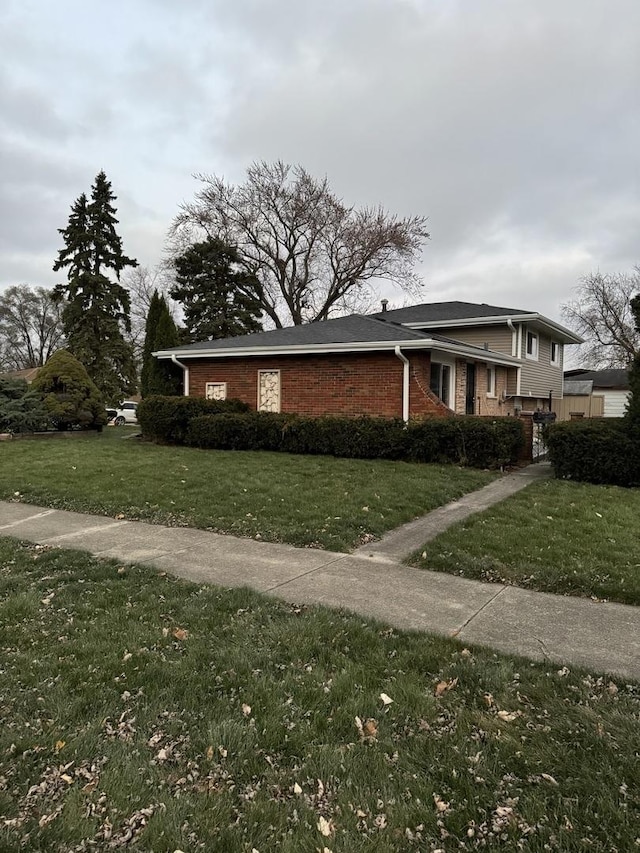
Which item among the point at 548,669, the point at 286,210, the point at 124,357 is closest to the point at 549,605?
the point at 548,669

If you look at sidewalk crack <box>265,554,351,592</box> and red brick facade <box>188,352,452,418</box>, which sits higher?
red brick facade <box>188,352,452,418</box>

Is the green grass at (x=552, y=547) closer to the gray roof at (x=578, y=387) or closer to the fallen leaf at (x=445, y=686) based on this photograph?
the fallen leaf at (x=445, y=686)

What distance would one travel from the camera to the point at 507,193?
61.2 ft

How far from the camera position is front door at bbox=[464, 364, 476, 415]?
51.5 feet

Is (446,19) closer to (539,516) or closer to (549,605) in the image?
(539,516)

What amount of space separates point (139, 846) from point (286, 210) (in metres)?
32.6

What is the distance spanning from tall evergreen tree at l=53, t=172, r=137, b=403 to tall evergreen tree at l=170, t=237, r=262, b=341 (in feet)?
13.3

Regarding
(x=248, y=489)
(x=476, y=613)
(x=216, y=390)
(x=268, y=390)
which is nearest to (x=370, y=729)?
(x=476, y=613)

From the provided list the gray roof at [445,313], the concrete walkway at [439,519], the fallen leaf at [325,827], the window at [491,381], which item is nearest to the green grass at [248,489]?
the concrete walkway at [439,519]

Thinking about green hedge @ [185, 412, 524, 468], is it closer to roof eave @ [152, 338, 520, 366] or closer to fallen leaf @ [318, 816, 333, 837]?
roof eave @ [152, 338, 520, 366]

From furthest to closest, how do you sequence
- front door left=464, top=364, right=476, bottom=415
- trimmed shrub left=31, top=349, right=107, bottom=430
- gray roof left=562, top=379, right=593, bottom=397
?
gray roof left=562, top=379, right=593, bottom=397
trimmed shrub left=31, top=349, right=107, bottom=430
front door left=464, top=364, right=476, bottom=415

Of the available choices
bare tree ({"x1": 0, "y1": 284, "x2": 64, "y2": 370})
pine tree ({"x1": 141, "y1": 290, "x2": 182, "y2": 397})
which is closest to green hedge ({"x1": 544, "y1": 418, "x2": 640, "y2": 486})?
pine tree ({"x1": 141, "y1": 290, "x2": 182, "y2": 397})

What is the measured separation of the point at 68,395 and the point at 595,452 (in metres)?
15.0

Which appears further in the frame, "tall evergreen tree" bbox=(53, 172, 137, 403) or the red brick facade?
"tall evergreen tree" bbox=(53, 172, 137, 403)
